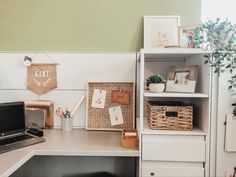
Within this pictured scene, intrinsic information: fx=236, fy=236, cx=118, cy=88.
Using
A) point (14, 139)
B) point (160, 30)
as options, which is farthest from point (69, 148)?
point (160, 30)

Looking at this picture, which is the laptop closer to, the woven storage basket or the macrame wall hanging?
the macrame wall hanging

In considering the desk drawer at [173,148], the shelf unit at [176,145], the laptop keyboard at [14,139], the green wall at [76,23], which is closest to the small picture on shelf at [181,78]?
the shelf unit at [176,145]

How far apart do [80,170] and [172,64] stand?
3.76 ft

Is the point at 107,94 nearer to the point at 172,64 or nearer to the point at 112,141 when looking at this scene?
the point at 112,141

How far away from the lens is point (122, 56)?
1909 millimetres

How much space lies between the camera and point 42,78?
75.4 inches

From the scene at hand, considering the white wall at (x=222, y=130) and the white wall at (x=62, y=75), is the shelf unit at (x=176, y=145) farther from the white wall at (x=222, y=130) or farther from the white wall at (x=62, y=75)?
the white wall at (x=62, y=75)

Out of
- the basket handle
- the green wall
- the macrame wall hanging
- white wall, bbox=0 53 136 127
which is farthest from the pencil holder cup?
the basket handle

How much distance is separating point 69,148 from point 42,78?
0.75 m

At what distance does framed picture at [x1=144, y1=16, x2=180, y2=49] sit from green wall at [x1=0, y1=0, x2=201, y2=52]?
0.05 m

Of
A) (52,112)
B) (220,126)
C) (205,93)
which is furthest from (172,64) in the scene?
(52,112)

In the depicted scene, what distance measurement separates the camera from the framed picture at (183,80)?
144cm

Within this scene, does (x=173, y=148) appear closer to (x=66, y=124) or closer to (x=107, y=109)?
(x=107, y=109)

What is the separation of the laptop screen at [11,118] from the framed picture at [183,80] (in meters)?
1.00
